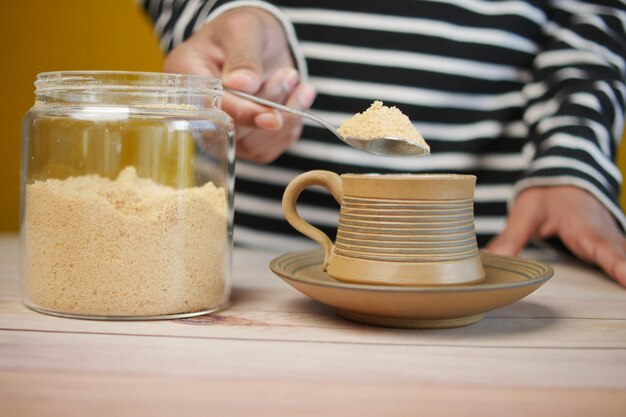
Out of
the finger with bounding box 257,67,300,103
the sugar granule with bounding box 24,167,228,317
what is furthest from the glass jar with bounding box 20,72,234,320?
the finger with bounding box 257,67,300,103

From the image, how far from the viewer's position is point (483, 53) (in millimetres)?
1492

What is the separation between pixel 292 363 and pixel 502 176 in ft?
3.45

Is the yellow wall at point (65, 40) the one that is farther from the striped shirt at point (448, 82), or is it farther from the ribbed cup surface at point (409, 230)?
the ribbed cup surface at point (409, 230)

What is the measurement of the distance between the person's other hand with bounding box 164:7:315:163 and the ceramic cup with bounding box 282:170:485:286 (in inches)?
12.4

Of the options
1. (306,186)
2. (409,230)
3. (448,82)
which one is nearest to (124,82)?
(306,186)

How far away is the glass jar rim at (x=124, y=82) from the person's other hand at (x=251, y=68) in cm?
18

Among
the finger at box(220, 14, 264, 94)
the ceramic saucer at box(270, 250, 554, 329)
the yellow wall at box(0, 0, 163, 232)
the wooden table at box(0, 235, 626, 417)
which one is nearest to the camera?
the wooden table at box(0, 235, 626, 417)

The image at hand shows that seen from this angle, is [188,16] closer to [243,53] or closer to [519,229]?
[243,53]

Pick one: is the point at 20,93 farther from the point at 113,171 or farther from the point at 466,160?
the point at 113,171

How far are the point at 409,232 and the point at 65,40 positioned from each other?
2.19 m

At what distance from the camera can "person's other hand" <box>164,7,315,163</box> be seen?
41.4 inches

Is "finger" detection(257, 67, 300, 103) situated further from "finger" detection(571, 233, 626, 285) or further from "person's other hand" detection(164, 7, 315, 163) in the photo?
"finger" detection(571, 233, 626, 285)

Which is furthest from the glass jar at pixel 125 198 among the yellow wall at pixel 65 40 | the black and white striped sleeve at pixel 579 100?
the yellow wall at pixel 65 40

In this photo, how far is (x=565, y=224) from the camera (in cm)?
125
